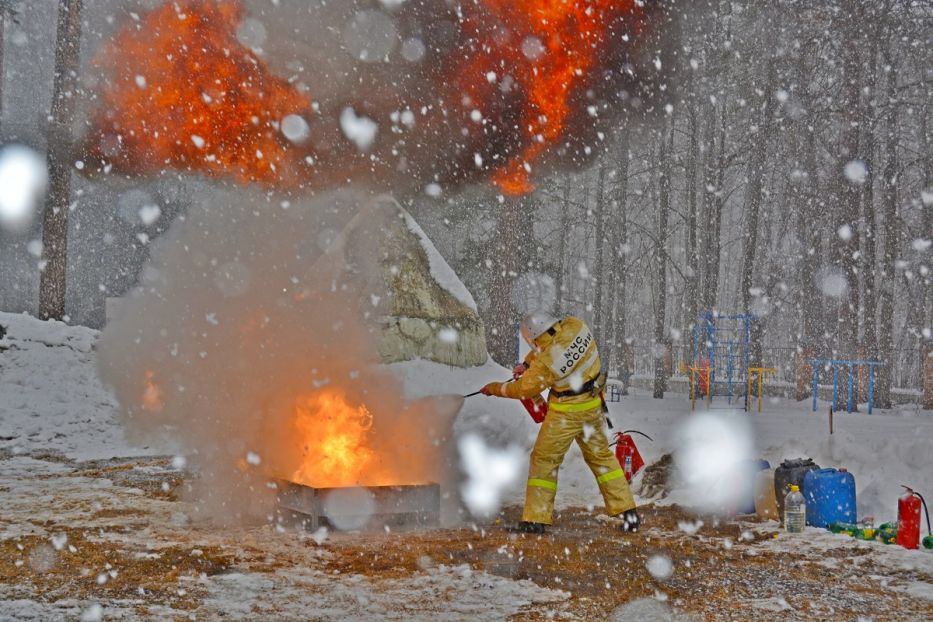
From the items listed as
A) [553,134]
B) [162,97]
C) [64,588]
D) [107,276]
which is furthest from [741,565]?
[107,276]

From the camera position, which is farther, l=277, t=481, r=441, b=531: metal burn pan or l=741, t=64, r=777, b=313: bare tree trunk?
l=741, t=64, r=777, b=313: bare tree trunk

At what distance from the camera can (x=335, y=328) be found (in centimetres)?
965

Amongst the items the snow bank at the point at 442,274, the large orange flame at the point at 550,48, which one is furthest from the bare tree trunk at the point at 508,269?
the large orange flame at the point at 550,48

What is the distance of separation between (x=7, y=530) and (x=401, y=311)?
259 inches

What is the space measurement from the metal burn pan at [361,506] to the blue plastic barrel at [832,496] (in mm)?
3273

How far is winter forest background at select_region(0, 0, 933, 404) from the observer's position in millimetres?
16453

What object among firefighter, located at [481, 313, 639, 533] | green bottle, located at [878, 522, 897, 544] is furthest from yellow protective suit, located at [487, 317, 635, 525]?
green bottle, located at [878, 522, 897, 544]

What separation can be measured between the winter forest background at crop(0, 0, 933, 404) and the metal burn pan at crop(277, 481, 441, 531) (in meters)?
5.06

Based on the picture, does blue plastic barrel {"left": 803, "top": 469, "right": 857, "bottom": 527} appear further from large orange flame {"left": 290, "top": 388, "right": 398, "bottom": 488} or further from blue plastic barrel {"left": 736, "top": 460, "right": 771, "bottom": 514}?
large orange flame {"left": 290, "top": 388, "right": 398, "bottom": 488}

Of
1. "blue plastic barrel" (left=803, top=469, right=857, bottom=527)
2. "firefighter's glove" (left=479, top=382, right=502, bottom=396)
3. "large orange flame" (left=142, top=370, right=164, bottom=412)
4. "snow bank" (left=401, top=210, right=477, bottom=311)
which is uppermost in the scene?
"snow bank" (left=401, top=210, right=477, bottom=311)

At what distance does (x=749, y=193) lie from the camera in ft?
78.4

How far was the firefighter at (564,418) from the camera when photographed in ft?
22.3

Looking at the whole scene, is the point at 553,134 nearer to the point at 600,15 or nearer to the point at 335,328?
the point at 600,15

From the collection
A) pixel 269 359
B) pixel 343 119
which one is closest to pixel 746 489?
pixel 269 359
